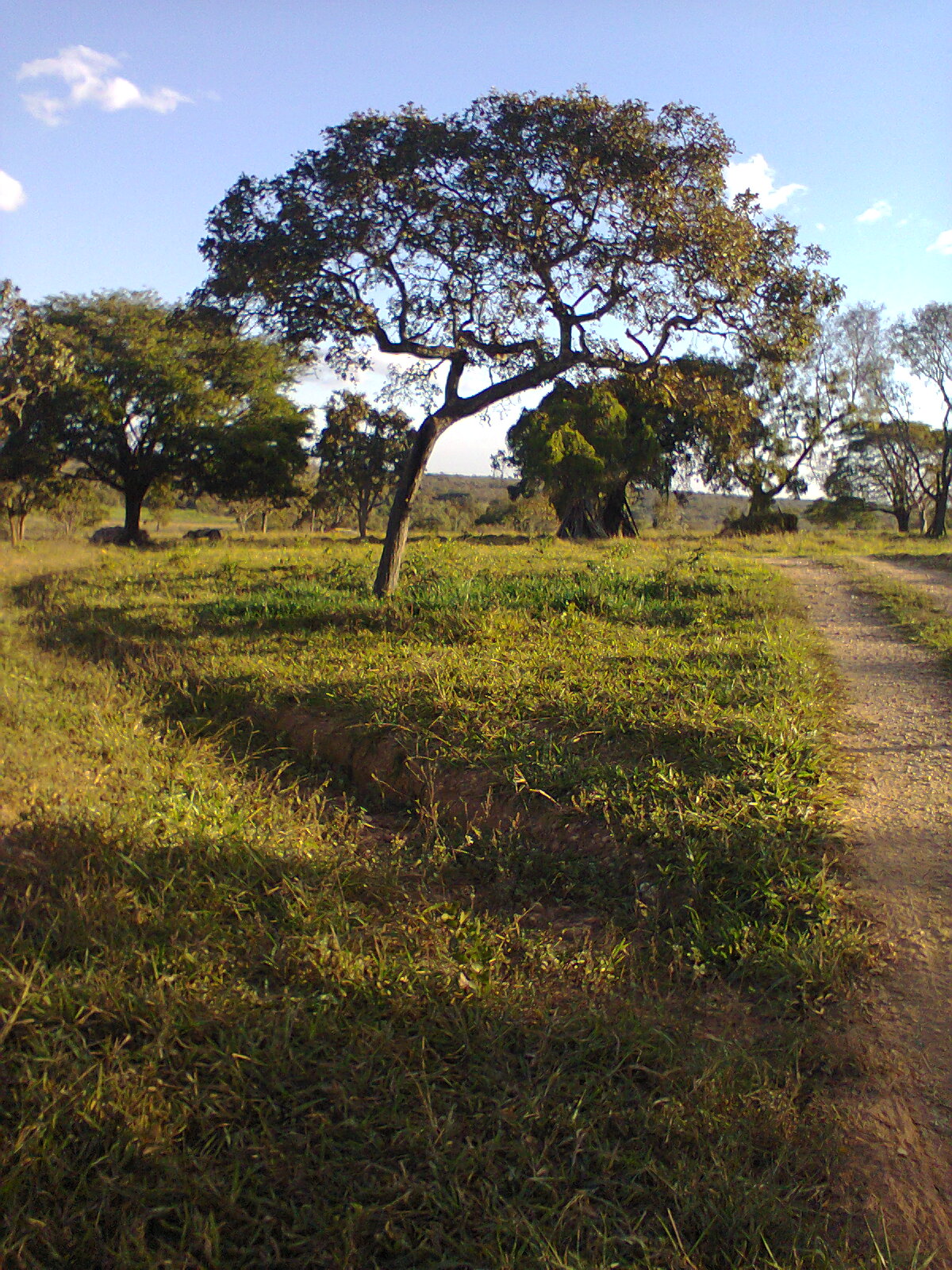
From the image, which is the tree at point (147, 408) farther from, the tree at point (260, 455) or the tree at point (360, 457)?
the tree at point (360, 457)

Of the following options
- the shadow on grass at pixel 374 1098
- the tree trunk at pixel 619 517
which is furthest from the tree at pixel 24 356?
the shadow on grass at pixel 374 1098

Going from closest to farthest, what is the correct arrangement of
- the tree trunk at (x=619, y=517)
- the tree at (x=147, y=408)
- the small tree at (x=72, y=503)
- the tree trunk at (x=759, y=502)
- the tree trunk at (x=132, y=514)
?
1. the tree at (x=147, y=408)
2. the tree trunk at (x=132, y=514)
3. the small tree at (x=72, y=503)
4. the tree trunk at (x=619, y=517)
5. the tree trunk at (x=759, y=502)

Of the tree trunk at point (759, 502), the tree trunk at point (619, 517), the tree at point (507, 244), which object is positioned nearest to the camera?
the tree at point (507, 244)

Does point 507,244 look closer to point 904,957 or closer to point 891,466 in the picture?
point 904,957

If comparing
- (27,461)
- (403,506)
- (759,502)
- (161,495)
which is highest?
(759,502)

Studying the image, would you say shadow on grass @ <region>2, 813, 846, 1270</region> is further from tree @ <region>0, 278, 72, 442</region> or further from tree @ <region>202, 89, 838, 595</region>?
tree @ <region>0, 278, 72, 442</region>

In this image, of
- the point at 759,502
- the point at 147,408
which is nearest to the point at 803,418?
the point at 759,502

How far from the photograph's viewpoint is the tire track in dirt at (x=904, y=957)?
210cm

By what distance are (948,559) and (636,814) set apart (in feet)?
45.8

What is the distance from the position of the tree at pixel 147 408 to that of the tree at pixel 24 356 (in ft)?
2.55

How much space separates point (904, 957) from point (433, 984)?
66.6 inches

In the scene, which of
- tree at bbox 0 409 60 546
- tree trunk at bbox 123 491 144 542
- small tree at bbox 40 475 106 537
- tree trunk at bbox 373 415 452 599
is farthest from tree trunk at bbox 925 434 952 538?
small tree at bbox 40 475 106 537

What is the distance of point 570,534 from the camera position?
2769 cm

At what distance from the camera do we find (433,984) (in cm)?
294
